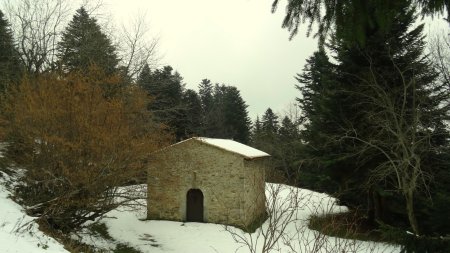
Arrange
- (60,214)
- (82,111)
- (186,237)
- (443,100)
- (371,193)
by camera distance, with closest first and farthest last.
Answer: (60,214) → (82,111) → (443,100) → (186,237) → (371,193)

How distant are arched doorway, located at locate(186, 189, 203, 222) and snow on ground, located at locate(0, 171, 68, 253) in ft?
30.5

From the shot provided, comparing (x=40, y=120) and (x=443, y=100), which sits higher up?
(x=443, y=100)

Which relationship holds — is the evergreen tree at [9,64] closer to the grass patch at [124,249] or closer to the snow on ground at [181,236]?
the snow on ground at [181,236]

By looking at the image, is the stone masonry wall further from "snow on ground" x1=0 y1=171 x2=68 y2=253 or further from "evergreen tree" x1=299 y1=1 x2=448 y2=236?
"snow on ground" x1=0 y1=171 x2=68 y2=253

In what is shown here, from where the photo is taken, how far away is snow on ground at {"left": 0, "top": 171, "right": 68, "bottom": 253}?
8.24 meters

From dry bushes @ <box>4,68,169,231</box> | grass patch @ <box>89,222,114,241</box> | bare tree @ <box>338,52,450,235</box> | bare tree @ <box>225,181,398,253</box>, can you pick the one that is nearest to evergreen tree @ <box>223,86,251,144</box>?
bare tree @ <box>225,181,398,253</box>

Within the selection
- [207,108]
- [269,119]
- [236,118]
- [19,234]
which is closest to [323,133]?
[19,234]

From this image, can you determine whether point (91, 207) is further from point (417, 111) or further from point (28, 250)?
point (417, 111)

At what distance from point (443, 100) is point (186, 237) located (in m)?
12.8

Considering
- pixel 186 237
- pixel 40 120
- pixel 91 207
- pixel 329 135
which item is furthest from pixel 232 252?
pixel 40 120

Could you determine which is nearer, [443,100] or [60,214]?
[60,214]

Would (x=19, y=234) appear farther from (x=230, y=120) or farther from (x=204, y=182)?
(x=230, y=120)

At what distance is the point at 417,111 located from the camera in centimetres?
1464

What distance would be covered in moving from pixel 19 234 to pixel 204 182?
11110 mm
